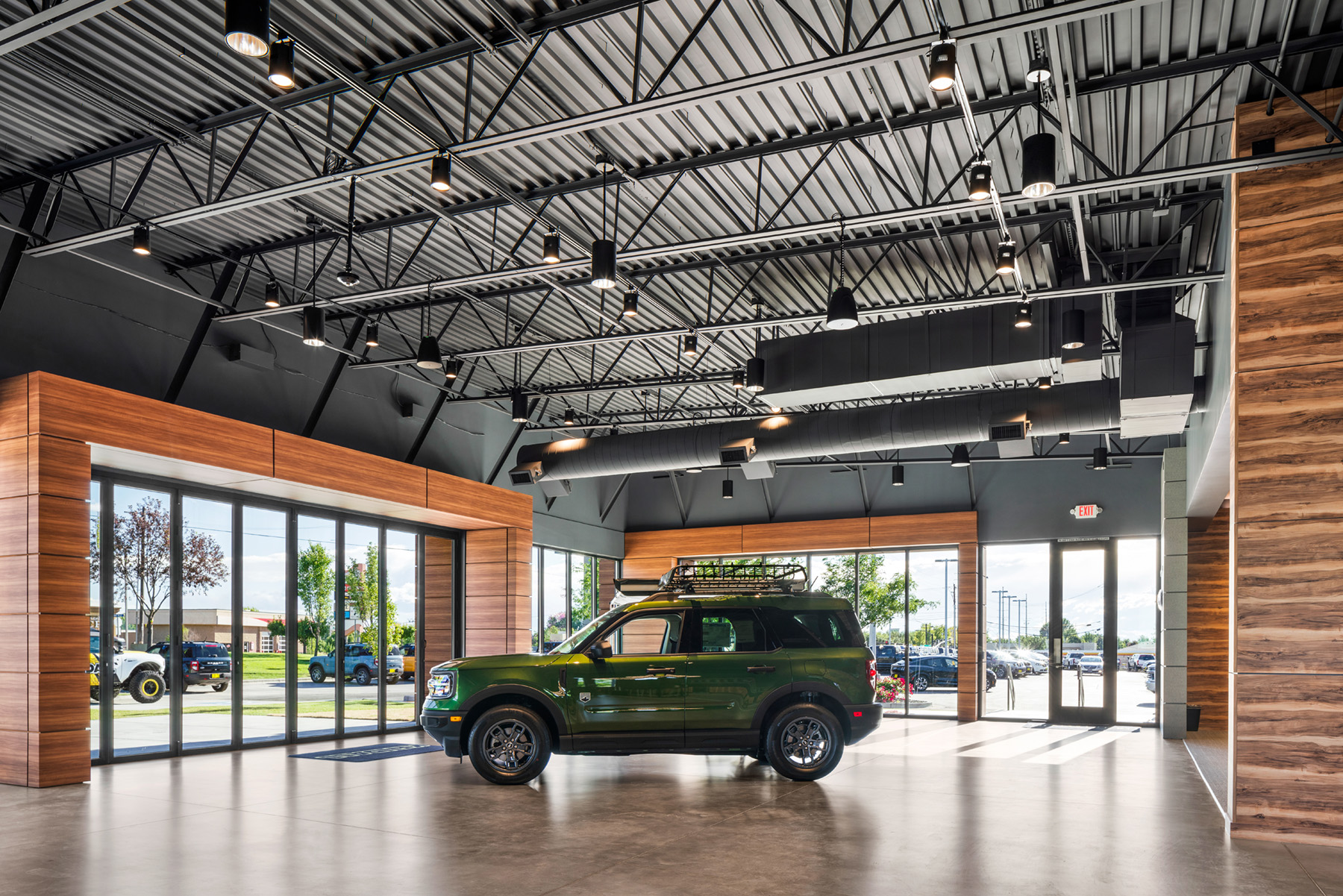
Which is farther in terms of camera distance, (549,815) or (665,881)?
(549,815)

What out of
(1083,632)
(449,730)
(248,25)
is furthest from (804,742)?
(1083,632)

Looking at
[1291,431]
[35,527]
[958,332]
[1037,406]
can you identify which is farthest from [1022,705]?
[35,527]

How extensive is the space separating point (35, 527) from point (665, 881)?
6.61 m

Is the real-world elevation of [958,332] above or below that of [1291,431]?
above

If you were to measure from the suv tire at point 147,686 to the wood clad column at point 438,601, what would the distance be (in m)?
4.55

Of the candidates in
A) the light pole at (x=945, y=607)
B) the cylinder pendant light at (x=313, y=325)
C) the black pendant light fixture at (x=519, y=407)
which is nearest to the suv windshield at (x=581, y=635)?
the cylinder pendant light at (x=313, y=325)

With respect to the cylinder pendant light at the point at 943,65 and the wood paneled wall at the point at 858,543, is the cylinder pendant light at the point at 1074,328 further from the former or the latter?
the wood paneled wall at the point at 858,543

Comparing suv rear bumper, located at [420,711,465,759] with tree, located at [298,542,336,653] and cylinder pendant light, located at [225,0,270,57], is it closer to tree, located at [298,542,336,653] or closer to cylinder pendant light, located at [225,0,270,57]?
tree, located at [298,542,336,653]

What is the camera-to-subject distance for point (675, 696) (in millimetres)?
9008

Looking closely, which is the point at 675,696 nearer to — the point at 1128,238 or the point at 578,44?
the point at 578,44

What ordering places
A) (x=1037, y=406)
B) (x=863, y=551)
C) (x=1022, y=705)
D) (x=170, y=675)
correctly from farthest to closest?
(x=863, y=551) → (x=1022, y=705) → (x=1037, y=406) → (x=170, y=675)

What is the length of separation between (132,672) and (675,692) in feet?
19.6

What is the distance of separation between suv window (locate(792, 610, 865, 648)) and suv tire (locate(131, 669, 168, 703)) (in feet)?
22.8

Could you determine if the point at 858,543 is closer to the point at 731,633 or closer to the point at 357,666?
the point at 357,666
